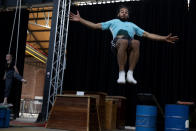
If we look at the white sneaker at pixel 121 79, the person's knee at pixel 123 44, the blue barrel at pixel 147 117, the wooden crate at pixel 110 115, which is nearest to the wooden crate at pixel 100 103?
the wooden crate at pixel 110 115

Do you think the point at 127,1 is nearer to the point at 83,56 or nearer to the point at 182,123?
the point at 83,56

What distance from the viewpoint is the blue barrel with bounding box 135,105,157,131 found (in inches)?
183

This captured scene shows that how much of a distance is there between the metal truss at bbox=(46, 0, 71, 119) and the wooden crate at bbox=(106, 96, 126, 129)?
141cm

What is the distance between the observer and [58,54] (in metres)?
6.87

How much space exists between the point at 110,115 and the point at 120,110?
0.57 meters

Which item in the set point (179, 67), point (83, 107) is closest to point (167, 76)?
point (179, 67)

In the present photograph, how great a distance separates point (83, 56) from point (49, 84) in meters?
1.45

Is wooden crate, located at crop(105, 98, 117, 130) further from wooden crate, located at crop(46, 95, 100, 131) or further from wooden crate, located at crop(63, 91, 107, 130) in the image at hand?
wooden crate, located at crop(46, 95, 100, 131)

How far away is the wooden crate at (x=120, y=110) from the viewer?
6.39 metres

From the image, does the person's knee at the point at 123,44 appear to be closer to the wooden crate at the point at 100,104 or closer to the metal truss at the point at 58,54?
the wooden crate at the point at 100,104

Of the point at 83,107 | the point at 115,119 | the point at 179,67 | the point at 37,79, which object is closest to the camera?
the point at 83,107

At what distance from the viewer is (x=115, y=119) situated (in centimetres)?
627

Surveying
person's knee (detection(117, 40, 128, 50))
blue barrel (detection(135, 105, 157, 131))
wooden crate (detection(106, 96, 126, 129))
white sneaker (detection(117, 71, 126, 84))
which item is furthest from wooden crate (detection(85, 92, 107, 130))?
person's knee (detection(117, 40, 128, 50))

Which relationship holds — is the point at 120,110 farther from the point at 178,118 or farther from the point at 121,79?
the point at 121,79
